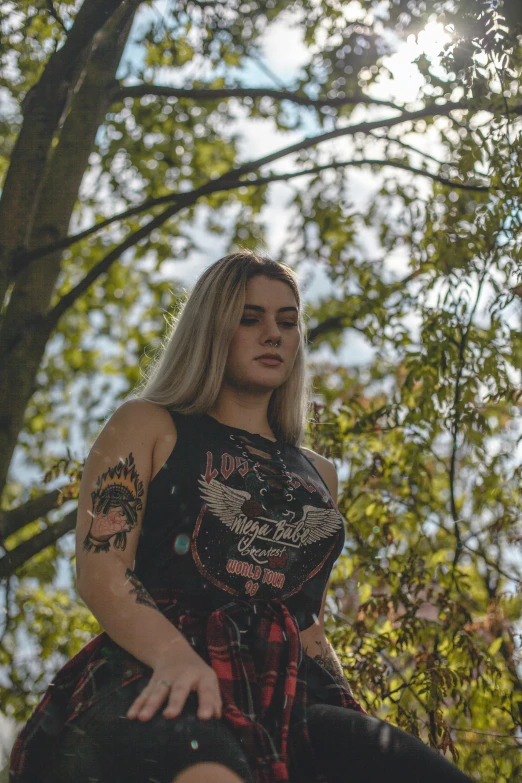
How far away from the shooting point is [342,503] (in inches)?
143

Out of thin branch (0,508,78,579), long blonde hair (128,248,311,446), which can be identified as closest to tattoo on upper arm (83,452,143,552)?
long blonde hair (128,248,311,446)

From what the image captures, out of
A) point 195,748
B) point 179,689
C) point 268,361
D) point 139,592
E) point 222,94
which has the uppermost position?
point 222,94

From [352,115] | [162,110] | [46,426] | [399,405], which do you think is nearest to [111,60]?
[162,110]

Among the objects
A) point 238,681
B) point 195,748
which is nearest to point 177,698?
point 195,748

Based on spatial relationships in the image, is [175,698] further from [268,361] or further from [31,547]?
[31,547]

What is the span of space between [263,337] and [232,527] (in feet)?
2.11

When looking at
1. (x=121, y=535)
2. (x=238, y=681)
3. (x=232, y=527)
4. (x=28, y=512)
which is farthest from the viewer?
(x=28, y=512)

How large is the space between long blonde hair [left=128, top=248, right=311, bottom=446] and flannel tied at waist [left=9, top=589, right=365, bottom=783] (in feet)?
2.06

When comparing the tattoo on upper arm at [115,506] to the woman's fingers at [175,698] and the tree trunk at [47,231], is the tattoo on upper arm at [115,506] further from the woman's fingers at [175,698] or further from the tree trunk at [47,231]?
the tree trunk at [47,231]

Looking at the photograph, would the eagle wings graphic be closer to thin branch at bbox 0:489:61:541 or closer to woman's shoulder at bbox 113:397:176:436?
woman's shoulder at bbox 113:397:176:436

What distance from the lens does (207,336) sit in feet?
7.88

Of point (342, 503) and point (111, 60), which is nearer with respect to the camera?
point (342, 503)

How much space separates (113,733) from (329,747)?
541 millimetres

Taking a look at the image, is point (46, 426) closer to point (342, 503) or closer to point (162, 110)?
point (162, 110)
